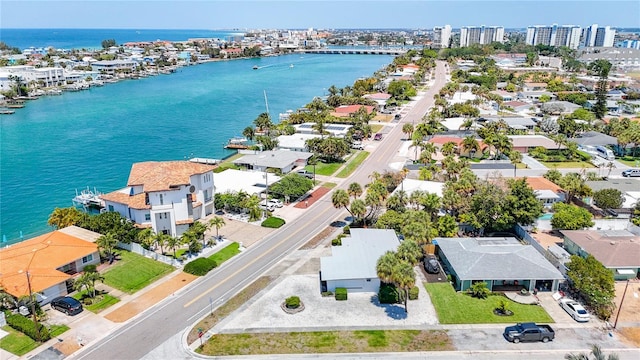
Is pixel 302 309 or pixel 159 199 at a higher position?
pixel 159 199

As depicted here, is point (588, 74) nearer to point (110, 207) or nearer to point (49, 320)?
point (110, 207)

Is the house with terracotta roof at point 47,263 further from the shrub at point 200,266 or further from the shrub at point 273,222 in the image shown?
the shrub at point 273,222

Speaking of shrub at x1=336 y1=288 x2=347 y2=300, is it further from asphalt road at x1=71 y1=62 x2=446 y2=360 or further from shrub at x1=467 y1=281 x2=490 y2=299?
shrub at x1=467 y1=281 x2=490 y2=299

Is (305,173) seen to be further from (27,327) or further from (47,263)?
(27,327)

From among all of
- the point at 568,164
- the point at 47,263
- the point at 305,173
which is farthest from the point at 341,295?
the point at 568,164

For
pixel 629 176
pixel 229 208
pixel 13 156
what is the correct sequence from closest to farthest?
pixel 229 208 → pixel 629 176 → pixel 13 156

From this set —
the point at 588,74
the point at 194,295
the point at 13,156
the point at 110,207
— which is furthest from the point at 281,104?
the point at 588,74
